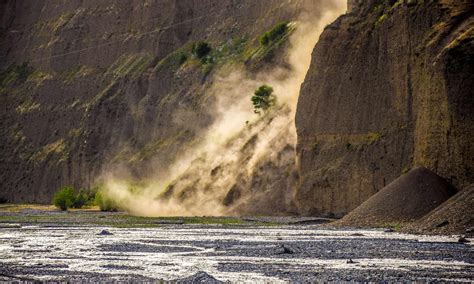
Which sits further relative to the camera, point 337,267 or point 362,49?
point 362,49

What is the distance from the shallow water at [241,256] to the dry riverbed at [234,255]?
0.03 meters

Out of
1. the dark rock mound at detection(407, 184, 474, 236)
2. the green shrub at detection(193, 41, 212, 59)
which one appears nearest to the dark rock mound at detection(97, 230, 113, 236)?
the dark rock mound at detection(407, 184, 474, 236)

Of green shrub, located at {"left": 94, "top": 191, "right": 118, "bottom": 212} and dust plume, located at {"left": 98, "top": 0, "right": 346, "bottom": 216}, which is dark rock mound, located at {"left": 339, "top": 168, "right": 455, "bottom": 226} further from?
green shrub, located at {"left": 94, "top": 191, "right": 118, "bottom": 212}

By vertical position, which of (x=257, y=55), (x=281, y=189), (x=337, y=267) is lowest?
(x=337, y=267)

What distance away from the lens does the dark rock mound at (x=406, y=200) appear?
161 feet

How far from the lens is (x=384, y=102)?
59656 mm

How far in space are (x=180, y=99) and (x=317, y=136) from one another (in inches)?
1255

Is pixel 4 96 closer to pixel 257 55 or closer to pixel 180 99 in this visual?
pixel 180 99

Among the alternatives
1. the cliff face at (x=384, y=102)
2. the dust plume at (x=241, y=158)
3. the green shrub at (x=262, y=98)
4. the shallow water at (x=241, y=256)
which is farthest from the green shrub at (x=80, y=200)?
the shallow water at (x=241, y=256)

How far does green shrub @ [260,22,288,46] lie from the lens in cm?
8562

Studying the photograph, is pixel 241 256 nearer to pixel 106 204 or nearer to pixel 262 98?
pixel 262 98

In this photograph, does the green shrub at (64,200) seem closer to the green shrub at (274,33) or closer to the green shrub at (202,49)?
the green shrub at (202,49)

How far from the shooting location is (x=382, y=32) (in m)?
61.8

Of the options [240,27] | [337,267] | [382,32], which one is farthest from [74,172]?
[337,267]
